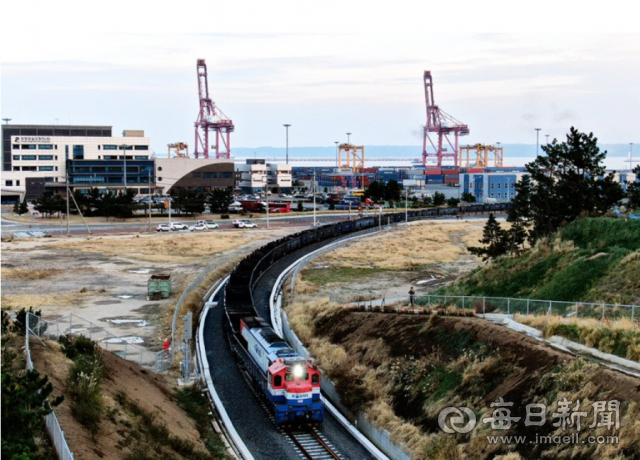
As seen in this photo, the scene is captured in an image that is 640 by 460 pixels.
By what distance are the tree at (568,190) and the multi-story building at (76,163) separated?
305 feet

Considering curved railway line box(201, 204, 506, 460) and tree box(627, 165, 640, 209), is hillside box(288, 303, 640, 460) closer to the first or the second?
curved railway line box(201, 204, 506, 460)

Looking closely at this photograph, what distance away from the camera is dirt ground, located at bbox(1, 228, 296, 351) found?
129 ft

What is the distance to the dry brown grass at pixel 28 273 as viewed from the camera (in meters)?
52.0

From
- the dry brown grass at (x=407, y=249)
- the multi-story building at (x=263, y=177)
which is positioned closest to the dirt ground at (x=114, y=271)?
the dry brown grass at (x=407, y=249)

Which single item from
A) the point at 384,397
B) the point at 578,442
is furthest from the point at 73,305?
the point at 578,442

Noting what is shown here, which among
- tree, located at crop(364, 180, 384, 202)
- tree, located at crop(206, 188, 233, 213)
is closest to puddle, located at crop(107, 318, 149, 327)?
tree, located at crop(206, 188, 233, 213)

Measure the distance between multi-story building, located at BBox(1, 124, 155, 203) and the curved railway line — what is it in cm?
8321

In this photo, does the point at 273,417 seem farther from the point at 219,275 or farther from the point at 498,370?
the point at 219,275

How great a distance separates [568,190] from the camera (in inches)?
1950

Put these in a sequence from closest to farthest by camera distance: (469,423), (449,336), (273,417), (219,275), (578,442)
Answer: (578,442) < (469,423) < (273,417) < (449,336) < (219,275)

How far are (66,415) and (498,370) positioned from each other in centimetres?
1213

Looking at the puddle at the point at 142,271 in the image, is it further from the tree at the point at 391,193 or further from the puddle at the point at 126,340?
the tree at the point at 391,193

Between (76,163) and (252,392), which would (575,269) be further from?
(76,163)

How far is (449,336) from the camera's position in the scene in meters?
26.6
